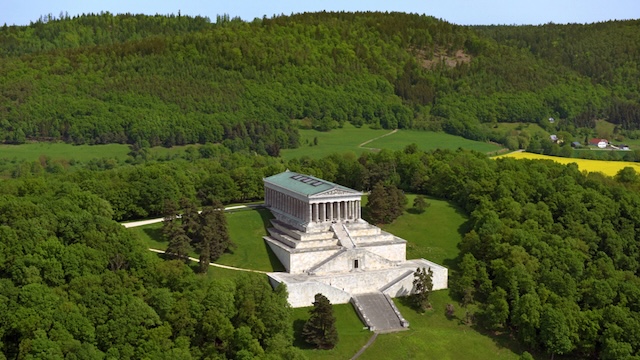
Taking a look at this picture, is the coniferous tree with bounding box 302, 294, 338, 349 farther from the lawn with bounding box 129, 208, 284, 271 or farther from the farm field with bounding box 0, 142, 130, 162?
the farm field with bounding box 0, 142, 130, 162

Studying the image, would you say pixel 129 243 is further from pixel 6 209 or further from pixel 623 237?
pixel 623 237

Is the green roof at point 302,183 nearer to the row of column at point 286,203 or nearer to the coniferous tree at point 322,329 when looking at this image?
the row of column at point 286,203

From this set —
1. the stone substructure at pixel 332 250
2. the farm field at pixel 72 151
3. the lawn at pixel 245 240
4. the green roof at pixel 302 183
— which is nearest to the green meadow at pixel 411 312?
the lawn at pixel 245 240

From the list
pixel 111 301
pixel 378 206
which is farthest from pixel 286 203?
pixel 111 301

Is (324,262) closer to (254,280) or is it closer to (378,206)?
(254,280)

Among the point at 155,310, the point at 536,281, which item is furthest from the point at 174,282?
the point at 536,281

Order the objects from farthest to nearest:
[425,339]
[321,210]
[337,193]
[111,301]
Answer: [337,193] < [321,210] < [425,339] < [111,301]
